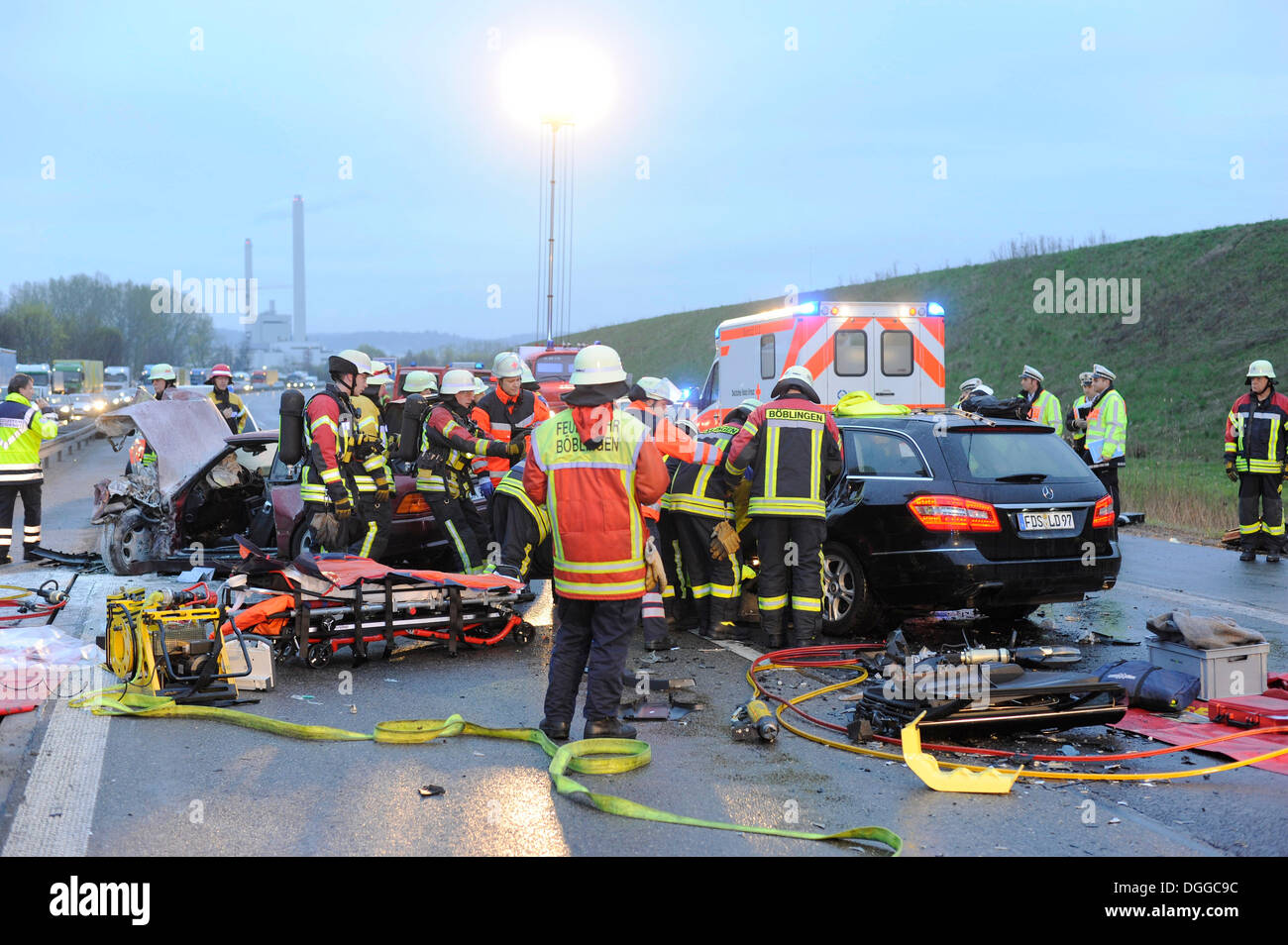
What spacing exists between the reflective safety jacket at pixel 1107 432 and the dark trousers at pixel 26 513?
36.5 feet

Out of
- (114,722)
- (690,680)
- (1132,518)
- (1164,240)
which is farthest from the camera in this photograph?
(1164,240)

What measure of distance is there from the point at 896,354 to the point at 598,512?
9.78m

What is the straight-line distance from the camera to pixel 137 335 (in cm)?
10419

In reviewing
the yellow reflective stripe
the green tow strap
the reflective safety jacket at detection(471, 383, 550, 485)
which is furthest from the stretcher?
the reflective safety jacket at detection(471, 383, 550, 485)

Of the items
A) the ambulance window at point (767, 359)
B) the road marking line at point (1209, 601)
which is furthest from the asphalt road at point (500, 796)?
the ambulance window at point (767, 359)

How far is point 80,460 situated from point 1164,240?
44.5m

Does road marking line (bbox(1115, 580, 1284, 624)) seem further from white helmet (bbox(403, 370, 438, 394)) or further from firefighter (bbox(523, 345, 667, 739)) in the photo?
white helmet (bbox(403, 370, 438, 394))

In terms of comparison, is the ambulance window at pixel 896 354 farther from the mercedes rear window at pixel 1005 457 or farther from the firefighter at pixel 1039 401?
the mercedes rear window at pixel 1005 457

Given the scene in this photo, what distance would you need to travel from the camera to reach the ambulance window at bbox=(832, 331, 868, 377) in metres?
14.0

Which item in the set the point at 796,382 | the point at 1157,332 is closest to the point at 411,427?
the point at 796,382

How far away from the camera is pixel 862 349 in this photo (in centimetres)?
1407

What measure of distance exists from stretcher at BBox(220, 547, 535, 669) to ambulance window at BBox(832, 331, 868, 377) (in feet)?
25.2
